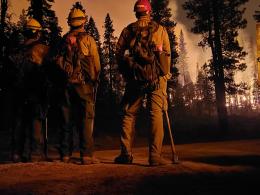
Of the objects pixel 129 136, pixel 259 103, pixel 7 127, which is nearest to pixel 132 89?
pixel 129 136

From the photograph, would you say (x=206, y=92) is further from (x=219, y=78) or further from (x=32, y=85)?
(x=32, y=85)

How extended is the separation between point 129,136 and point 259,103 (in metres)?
107

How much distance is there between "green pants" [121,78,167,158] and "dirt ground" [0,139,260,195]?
18.5 inches

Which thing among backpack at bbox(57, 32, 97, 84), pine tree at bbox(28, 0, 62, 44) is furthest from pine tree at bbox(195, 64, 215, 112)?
backpack at bbox(57, 32, 97, 84)

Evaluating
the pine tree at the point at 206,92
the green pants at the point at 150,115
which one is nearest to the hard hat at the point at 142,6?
the green pants at the point at 150,115

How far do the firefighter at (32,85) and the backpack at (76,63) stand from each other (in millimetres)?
1091

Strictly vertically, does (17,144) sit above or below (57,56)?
below

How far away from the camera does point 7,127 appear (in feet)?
102

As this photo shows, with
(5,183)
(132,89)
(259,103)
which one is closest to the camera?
(5,183)

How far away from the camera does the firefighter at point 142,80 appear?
671cm

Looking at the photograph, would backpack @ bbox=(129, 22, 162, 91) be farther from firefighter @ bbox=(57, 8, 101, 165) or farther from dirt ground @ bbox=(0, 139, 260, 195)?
dirt ground @ bbox=(0, 139, 260, 195)

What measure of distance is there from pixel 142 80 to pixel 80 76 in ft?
3.88

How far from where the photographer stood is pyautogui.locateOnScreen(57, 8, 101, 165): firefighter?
723cm

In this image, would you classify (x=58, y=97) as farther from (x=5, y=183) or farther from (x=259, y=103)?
(x=259, y=103)
